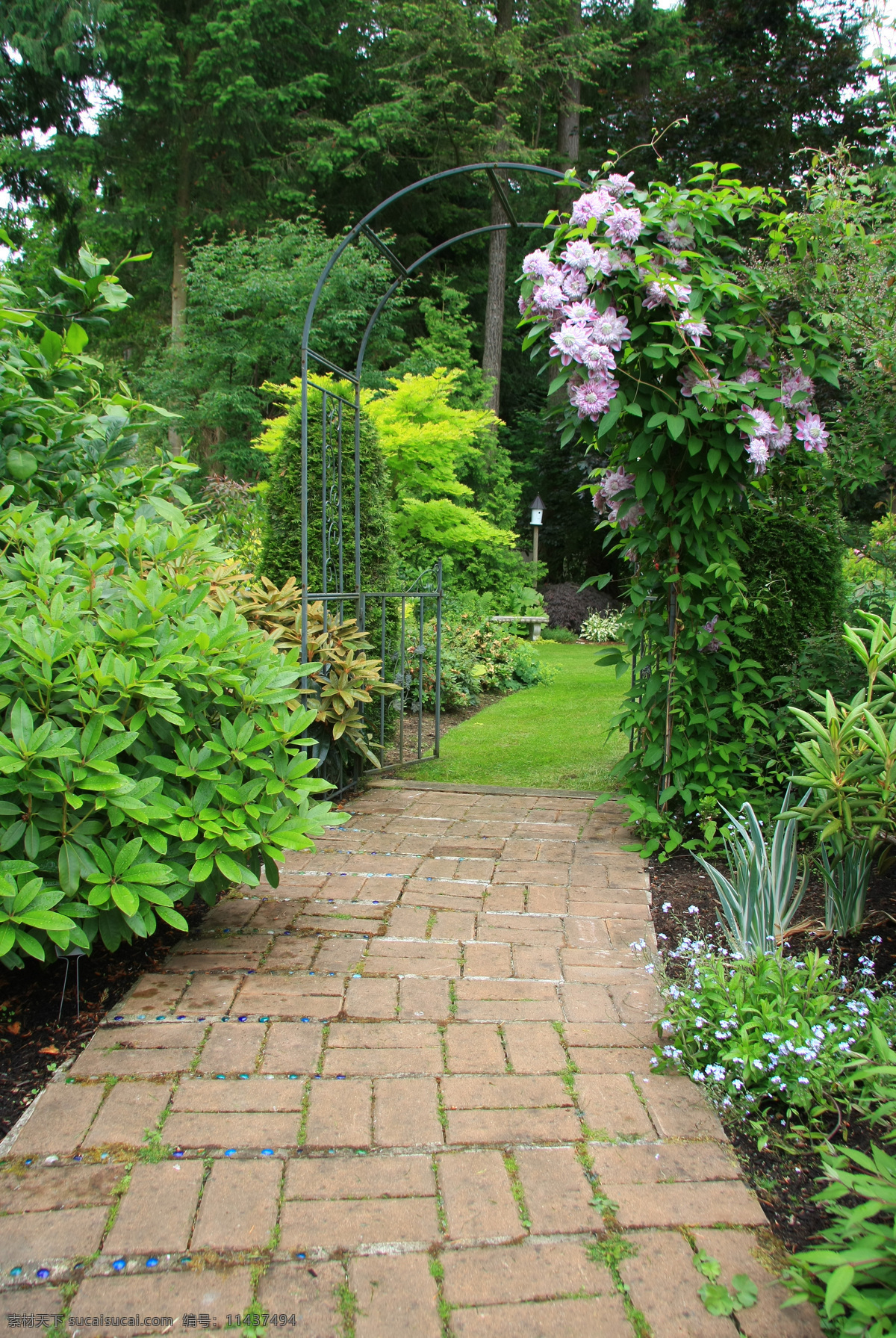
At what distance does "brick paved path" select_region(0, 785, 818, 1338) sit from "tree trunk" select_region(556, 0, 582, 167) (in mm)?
14223

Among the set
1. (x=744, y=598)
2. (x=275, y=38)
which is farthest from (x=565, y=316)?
(x=275, y=38)

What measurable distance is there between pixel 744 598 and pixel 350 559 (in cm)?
247

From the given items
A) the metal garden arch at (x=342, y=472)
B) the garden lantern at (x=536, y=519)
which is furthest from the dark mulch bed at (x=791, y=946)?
the garden lantern at (x=536, y=519)

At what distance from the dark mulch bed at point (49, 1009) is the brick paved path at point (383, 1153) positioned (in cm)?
7

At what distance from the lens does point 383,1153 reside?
1.66 meters

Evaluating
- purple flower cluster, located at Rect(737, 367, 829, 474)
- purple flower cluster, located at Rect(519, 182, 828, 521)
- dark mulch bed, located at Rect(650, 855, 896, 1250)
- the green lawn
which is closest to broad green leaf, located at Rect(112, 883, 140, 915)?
dark mulch bed, located at Rect(650, 855, 896, 1250)

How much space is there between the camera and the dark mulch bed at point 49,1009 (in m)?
1.91

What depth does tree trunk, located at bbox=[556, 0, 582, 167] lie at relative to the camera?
1383 cm

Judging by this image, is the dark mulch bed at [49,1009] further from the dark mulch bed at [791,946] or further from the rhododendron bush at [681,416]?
the rhododendron bush at [681,416]

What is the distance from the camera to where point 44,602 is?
7.32 ft

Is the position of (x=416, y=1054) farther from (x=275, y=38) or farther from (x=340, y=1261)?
(x=275, y=38)

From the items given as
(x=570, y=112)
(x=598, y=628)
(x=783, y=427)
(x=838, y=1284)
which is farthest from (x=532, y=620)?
(x=838, y=1284)

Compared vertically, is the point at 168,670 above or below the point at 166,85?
below

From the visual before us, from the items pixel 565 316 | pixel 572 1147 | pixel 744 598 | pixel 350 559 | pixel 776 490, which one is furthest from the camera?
pixel 350 559
